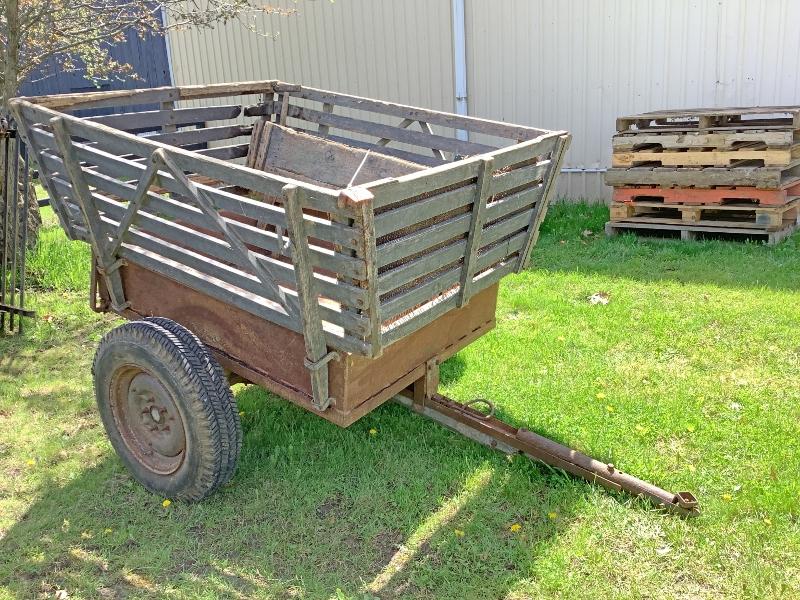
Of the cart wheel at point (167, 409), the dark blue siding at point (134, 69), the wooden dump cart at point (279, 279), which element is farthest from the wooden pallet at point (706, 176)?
the dark blue siding at point (134, 69)

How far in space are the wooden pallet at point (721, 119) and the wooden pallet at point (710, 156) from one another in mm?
204

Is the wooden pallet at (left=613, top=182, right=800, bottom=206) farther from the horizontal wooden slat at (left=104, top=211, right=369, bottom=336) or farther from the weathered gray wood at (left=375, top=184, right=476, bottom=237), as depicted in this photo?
the horizontal wooden slat at (left=104, top=211, right=369, bottom=336)

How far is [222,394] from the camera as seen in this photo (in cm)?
326

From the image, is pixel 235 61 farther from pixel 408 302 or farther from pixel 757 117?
pixel 408 302

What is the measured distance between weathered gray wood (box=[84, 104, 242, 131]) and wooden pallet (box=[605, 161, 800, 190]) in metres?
3.84

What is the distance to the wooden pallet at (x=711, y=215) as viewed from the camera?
6562 millimetres

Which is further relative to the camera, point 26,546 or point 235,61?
point 235,61

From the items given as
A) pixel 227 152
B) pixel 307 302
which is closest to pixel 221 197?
pixel 307 302

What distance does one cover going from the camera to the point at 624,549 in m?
3.09

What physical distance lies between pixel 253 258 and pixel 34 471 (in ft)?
6.35

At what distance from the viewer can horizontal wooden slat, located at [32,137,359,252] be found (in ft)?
8.74

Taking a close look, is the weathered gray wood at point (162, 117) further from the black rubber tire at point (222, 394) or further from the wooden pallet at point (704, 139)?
the wooden pallet at point (704, 139)

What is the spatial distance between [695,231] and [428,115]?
3.71 metres

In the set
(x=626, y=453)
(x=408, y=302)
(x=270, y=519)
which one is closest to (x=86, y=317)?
(x=270, y=519)
